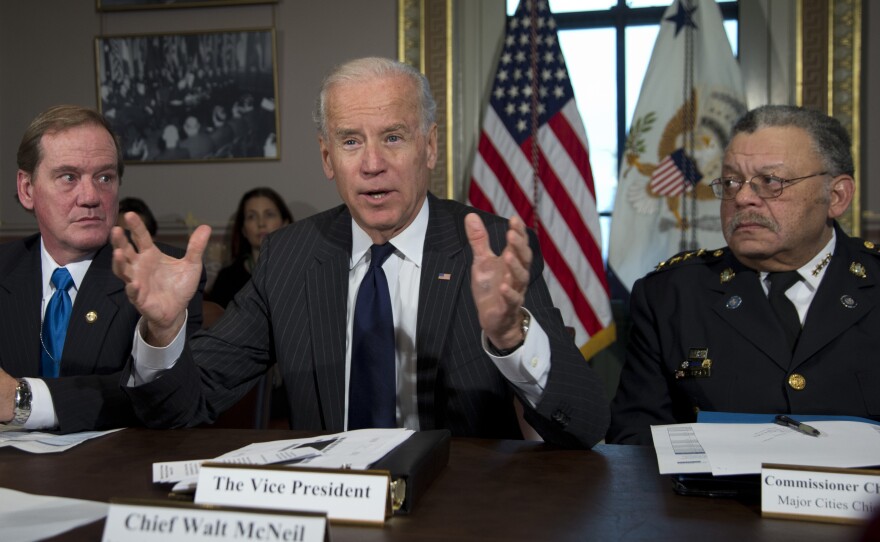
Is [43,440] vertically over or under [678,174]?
under

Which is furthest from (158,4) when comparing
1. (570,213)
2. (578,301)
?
(578,301)

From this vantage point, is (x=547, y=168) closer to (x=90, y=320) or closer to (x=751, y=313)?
(x=751, y=313)

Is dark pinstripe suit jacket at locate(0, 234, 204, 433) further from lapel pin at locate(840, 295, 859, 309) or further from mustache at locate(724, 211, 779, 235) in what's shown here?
lapel pin at locate(840, 295, 859, 309)

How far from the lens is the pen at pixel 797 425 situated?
1431 mm

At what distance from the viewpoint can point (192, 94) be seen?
18.4 ft

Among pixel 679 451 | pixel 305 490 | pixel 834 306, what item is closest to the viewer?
pixel 305 490

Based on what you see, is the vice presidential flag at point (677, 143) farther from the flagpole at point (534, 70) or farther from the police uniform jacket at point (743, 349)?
the police uniform jacket at point (743, 349)

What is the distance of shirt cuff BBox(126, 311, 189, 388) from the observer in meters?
1.69

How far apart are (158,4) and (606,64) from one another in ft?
9.75

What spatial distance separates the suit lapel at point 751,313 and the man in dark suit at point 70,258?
1.40 m

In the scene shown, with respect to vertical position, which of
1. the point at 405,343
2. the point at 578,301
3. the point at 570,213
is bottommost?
the point at 578,301

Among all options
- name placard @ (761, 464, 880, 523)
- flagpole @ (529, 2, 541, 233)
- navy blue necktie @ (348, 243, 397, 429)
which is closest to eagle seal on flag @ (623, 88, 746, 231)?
flagpole @ (529, 2, 541, 233)

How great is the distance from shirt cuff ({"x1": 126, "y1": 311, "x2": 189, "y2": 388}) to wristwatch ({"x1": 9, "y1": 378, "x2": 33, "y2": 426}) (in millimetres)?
214

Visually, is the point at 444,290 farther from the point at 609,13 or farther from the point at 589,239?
the point at 609,13
